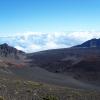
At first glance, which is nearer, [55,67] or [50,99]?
[50,99]

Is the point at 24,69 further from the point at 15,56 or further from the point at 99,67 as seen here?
the point at 15,56

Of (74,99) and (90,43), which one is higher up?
(90,43)

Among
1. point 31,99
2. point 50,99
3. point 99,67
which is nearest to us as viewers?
point 50,99

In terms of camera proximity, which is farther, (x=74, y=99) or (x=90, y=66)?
(x=90, y=66)

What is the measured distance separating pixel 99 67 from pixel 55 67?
14876 millimetres

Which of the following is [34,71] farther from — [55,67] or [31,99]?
[31,99]

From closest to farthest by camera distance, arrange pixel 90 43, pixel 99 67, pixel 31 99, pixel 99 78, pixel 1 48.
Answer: pixel 31 99
pixel 99 78
pixel 99 67
pixel 1 48
pixel 90 43

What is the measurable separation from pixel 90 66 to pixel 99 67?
3085mm

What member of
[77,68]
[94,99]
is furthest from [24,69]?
[94,99]

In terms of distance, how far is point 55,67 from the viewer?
83.2 meters

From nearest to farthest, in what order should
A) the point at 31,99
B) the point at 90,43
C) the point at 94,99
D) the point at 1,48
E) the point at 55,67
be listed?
the point at 31,99
the point at 94,99
the point at 55,67
the point at 1,48
the point at 90,43

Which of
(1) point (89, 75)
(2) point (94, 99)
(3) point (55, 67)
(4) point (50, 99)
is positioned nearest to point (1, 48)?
(3) point (55, 67)

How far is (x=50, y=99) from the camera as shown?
16078 millimetres

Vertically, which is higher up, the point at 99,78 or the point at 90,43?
the point at 90,43
